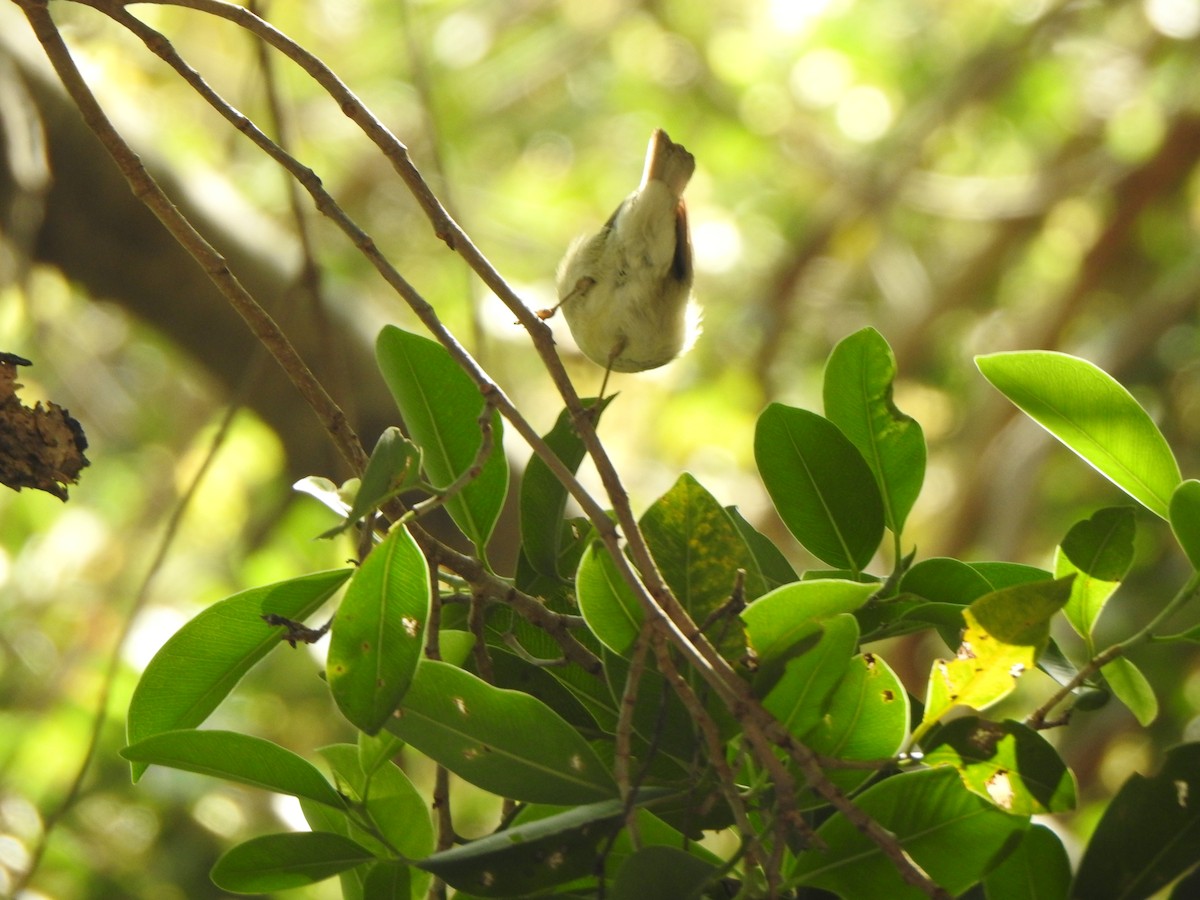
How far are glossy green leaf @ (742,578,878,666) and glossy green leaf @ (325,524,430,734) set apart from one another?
19cm

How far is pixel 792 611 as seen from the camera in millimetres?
699

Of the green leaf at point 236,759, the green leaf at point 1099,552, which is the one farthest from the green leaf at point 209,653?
the green leaf at point 1099,552

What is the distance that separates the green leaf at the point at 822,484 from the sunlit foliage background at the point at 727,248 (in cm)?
172

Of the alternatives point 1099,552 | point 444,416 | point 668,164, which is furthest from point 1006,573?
point 668,164

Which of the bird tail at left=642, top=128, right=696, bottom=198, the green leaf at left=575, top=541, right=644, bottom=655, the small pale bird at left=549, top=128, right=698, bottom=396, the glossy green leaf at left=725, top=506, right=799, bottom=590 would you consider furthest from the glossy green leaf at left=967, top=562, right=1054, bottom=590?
the bird tail at left=642, top=128, right=696, bottom=198

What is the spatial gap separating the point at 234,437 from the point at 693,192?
2.26 m

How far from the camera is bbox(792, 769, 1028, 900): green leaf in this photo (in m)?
0.70

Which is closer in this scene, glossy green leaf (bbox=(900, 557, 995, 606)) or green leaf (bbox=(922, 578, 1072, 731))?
green leaf (bbox=(922, 578, 1072, 731))

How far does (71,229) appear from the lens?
1.91 meters

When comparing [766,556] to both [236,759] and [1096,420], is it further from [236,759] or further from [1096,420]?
[236,759]

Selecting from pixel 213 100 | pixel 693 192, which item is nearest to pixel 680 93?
pixel 693 192

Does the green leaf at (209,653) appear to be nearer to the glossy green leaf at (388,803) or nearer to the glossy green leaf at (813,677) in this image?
the glossy green leaf at (388,803)

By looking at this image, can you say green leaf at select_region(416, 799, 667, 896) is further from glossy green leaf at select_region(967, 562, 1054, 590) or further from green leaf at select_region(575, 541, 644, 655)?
glossy green leaf at select_region(967, 562, 1054, 590)

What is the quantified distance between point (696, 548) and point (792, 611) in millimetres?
76
